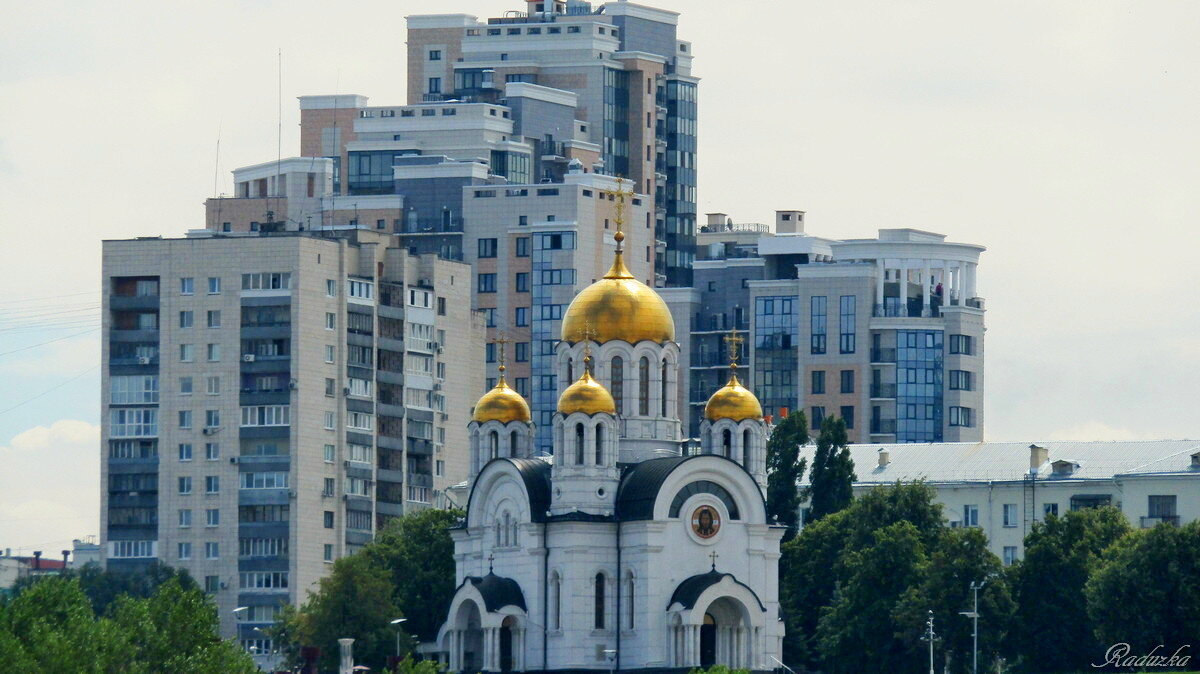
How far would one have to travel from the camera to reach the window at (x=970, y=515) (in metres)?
121

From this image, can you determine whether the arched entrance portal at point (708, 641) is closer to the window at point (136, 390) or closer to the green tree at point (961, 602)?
the green tree at point (961, 602)

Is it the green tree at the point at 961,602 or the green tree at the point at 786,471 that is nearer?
the green tree at the point at 961,602

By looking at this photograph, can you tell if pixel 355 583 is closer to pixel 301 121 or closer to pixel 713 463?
pixel 713 463

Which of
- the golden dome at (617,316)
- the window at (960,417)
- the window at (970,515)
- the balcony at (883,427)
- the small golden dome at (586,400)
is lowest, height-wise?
the window at (970,515)

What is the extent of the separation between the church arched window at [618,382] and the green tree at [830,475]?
54.5 ft

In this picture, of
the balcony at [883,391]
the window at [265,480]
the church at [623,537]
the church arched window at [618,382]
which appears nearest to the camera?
the church at [623,537]

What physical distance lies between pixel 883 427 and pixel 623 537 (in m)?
61.3

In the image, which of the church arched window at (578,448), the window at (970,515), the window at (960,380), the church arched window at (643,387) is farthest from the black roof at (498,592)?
the window at (960,380)

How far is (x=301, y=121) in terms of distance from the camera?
173500 millimetres

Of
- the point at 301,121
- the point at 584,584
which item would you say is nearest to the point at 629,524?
the point at 584,584

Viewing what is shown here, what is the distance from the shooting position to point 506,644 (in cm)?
9756

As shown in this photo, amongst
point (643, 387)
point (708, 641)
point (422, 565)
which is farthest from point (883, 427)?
point (708, 641)

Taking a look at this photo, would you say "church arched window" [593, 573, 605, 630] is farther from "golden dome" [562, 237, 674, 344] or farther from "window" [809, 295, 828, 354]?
"window" [809, 295, 828, 354]

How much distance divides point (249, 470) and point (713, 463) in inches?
1298
